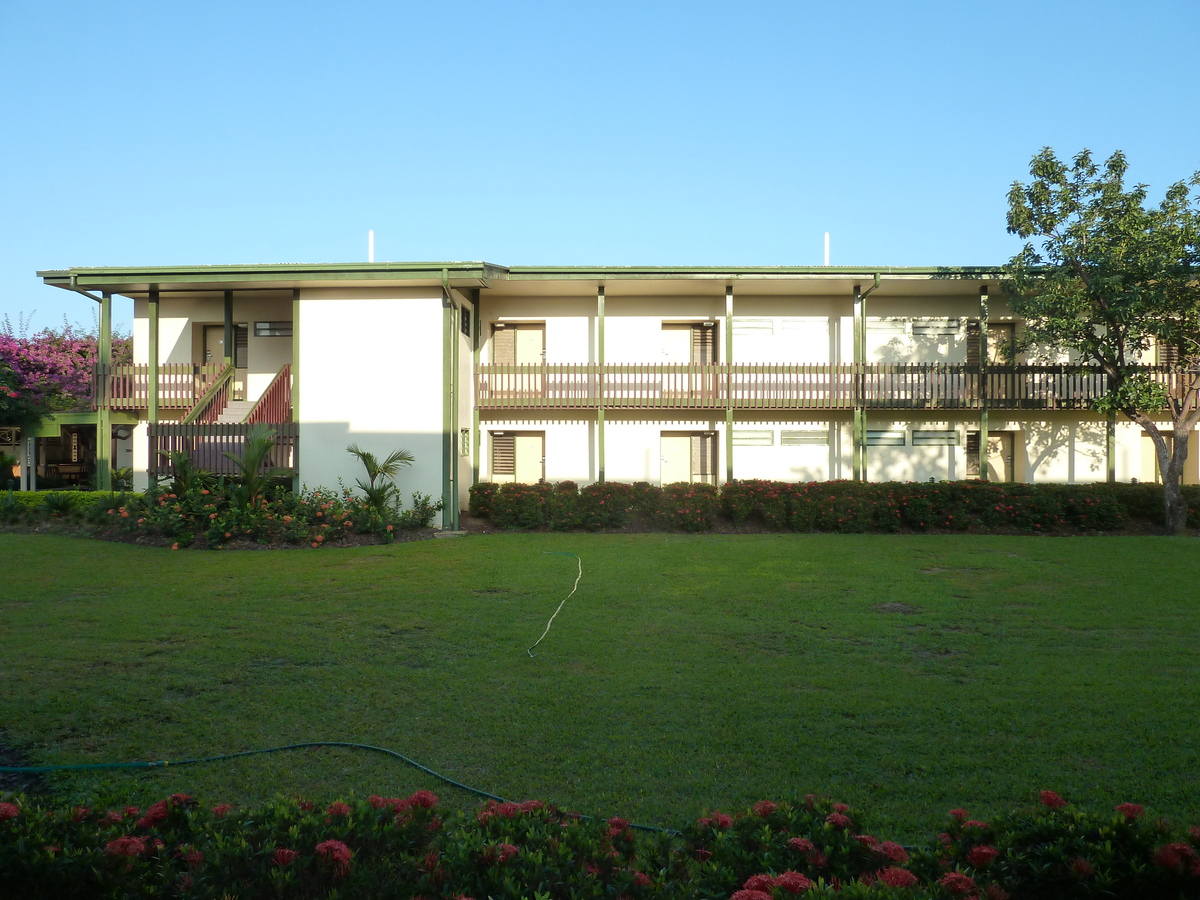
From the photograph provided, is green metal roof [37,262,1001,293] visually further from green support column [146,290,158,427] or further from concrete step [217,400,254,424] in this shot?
concrete step [217,400,254,424]

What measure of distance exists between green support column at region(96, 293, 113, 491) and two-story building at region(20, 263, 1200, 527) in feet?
0.20

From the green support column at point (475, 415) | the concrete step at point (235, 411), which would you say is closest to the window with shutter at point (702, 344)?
the green support column at point (475, 415)

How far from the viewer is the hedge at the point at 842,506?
17172 millimetres

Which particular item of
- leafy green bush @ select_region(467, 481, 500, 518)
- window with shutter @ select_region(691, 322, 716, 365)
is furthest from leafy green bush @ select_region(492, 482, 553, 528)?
window with shutter @ select_region(691, 322, 716, 365)

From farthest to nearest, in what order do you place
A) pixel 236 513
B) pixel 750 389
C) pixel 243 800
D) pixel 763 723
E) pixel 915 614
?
pixel 750 389, pixel 236 513, pixel 915 614, pixel 763 723, pixel 243 800

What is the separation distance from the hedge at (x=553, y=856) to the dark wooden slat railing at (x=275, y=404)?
14.7m

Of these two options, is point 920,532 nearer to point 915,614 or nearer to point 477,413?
point 915,614

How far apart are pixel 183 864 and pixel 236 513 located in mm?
12562

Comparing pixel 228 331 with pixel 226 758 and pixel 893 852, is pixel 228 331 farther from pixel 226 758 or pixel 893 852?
pixel 893 852

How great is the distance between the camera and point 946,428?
21.1m

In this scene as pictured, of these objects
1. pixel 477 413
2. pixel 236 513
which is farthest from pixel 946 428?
pixel 236 513

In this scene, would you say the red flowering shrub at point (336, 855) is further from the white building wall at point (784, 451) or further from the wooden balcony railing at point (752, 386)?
the white building wall at point (784, 451)

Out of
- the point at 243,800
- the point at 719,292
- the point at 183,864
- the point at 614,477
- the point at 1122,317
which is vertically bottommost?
the point at 243,800

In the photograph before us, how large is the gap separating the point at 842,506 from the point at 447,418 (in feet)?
27.3
